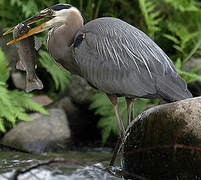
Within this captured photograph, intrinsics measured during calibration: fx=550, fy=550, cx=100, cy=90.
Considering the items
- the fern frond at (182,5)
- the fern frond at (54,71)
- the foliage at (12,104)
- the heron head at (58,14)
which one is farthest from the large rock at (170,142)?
the fern frond at (182,5)

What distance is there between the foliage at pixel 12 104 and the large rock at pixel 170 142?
202 centimetres

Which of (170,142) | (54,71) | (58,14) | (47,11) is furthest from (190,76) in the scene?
(170,142)

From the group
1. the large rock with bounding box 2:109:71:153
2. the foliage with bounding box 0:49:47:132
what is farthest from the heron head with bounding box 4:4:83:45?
the large rock with bounding box 2:109:71:153

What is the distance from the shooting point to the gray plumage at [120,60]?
4586 millimetres

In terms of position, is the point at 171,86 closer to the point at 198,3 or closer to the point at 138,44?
the point at 138,44

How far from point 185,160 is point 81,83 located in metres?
3.58

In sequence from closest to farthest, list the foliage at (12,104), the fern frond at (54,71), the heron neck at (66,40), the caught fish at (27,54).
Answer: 1. the caught fish at (27,54)
2. the heron neck at (66,40)
3. the foliage at (12,104)
4. the fern frond at (54,71)

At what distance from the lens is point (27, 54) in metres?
4.55

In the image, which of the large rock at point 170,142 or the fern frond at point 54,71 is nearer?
the large rock at point 170,142

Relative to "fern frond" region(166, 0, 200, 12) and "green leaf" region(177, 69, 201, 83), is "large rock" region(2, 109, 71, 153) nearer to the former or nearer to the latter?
"green leaf" region(177, 69, 201, 83)

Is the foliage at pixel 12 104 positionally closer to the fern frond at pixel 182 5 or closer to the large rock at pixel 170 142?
the large rock at pixel 170 142

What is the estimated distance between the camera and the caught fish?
4.55 metres

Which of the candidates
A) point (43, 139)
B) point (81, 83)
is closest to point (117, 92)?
point (43, 139)

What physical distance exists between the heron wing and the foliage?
52.4 inches
